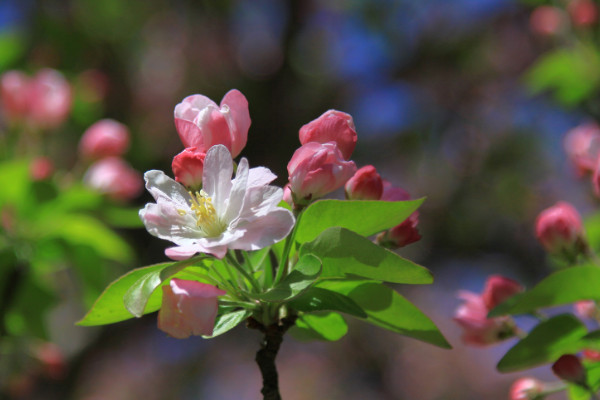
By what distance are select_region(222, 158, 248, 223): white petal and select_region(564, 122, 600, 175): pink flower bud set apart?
641mm

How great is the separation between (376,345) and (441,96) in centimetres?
184

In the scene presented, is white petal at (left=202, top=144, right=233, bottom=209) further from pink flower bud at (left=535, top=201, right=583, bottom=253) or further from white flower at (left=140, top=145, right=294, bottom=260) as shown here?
pink flower bud at (left=535, top=201, right=583, bottom=253)

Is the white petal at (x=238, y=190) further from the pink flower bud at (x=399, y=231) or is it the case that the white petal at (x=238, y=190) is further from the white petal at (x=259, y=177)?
the pink flower bud at (x=399, y=231)

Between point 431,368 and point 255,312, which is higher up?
point 431,368

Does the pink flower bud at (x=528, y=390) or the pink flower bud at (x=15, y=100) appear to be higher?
the pink flower bud at (x=15, y=100)

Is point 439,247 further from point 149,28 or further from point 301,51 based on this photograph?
point 149,28

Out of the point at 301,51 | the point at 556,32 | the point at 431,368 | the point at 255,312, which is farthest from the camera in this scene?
the point at 431,368

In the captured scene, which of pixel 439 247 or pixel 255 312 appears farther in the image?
pixel 439 247

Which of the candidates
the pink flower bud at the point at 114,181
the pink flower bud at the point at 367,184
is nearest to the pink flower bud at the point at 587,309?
the pink flower bud at the point at 367,184

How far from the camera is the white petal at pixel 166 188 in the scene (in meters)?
0.79

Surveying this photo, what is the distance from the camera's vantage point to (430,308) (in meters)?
4.59

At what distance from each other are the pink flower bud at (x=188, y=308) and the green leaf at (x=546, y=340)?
35 cm

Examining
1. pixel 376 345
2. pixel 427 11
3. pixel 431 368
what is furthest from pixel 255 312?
pixel 431 368

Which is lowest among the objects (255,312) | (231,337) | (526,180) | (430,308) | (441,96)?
(255,312)
